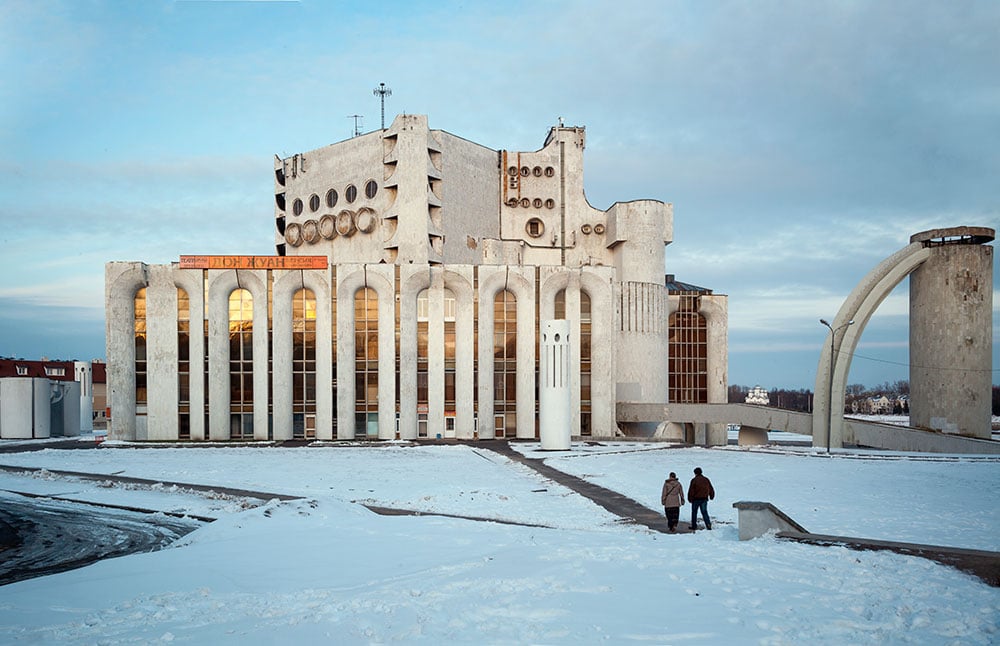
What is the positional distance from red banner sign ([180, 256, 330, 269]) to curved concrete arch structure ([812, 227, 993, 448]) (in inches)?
1439

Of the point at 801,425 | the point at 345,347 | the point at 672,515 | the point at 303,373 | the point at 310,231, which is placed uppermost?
the point at 310,231

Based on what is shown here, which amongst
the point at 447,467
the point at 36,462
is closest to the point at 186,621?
the point at 447,467

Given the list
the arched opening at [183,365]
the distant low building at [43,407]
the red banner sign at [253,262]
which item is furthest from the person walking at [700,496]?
the distant low building at [43,407]

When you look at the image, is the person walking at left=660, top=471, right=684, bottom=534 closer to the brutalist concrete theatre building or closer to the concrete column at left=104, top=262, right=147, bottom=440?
the brutalist concrete theatre building

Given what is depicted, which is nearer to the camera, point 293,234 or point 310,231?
point 310,231

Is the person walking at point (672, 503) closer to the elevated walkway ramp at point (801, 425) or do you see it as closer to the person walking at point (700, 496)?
the person walking at point (700, 496)

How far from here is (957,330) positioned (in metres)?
44.2

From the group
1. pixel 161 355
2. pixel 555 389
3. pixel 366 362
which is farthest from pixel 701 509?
pixel 161 355

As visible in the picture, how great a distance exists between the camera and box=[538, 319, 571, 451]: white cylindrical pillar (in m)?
44.3

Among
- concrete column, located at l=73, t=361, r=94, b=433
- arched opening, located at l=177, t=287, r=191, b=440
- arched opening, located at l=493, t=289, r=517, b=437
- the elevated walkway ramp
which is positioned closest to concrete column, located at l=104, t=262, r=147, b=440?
arched opening, located at l=177, t=287, r=191, b=440

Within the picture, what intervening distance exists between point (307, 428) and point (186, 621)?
152ft

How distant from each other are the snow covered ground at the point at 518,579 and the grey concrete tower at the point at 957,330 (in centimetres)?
2096

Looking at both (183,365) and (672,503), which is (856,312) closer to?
(672,503)

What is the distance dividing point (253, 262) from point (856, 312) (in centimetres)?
4302
